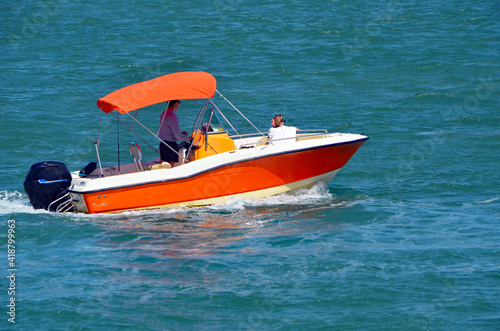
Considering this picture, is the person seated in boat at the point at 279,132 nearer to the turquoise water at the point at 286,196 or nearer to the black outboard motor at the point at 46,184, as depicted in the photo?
the turquoise water at the point at 286,196

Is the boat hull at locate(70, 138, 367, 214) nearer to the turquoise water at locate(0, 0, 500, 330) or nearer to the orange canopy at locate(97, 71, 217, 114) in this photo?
the turquoise water at locate(0, 0, 500, 330)

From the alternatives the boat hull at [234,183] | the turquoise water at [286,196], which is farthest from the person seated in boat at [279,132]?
the turquoise water at [286,196]

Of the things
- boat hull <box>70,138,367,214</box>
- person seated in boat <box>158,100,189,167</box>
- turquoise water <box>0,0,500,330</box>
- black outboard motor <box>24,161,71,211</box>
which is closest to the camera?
turquoise water <box>0,0,500,330</box>

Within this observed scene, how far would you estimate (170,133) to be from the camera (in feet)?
38.2

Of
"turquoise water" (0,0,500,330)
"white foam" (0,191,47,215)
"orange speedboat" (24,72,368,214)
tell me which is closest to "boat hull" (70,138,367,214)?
"orange speedboat" (24,72,368,214)

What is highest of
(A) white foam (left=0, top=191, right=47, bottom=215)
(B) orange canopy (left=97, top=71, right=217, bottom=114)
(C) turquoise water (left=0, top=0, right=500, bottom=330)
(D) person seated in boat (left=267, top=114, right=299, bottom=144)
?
(B) orange canopy (left=97, top=71, right=217, bottom=114)

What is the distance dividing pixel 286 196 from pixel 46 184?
13.4 ft

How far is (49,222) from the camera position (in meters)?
10.6

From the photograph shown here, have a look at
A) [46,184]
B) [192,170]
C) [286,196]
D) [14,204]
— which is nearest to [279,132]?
[286,196]

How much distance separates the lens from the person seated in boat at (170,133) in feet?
37.9

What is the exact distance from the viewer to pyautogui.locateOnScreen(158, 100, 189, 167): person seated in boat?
11539mm

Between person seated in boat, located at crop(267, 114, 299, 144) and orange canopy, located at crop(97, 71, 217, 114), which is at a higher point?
orange canopy, located at crop(97, 71, 217, 114)

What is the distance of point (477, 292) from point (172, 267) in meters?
3.75

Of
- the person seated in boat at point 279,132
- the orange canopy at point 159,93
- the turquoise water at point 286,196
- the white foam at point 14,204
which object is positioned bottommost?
the white foam at point 14,204
